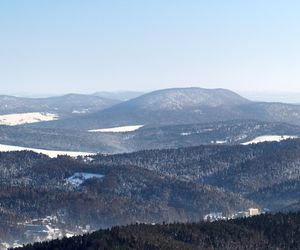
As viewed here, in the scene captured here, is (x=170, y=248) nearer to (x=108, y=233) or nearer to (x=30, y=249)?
(x=108, y=233)

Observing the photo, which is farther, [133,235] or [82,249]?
[133,235]

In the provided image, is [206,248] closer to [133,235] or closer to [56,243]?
[133,235]

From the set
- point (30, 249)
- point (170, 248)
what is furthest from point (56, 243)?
point (170, 248)

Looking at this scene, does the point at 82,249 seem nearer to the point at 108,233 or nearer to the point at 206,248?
the point at 108,233

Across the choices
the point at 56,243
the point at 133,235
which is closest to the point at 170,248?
the point at 133,235

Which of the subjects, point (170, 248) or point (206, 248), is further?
point (206, 248)

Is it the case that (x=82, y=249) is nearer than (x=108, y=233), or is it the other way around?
(x=82, y=249)

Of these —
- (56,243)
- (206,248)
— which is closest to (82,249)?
(56,243)
